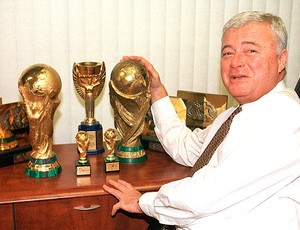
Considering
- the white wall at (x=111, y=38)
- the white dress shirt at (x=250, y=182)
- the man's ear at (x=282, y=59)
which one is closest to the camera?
the white dress shirt at (x=250, y=182)

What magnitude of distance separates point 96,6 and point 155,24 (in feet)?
0.97

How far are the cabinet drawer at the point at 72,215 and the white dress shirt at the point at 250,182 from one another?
0.14 meters

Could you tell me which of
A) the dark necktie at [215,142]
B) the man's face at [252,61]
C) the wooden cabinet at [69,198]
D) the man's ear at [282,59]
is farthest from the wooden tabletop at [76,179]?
the man's ear at [282,59]

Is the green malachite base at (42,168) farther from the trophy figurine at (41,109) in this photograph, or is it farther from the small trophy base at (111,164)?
the small trophy base at (111,164)

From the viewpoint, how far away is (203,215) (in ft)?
3.84

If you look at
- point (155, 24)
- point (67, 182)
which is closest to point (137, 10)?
point (155, 24)

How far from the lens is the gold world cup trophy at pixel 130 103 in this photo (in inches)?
56.1

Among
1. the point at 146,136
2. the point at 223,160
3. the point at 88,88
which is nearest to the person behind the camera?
the point at 223,160

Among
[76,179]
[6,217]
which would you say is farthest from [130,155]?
[6,217]

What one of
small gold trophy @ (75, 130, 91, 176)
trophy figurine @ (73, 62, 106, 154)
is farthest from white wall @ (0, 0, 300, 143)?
small gold trophy @ (75, 130, 91, 176)

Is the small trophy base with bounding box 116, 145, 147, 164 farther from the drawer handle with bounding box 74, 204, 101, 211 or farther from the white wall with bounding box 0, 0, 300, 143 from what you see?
the white wall with bounding box 0, 0, 300, 143

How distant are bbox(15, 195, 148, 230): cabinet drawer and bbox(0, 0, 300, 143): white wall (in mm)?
678

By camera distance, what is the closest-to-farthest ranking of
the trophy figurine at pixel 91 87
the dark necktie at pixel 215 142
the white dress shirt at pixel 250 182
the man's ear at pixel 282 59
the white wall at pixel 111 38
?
the white dress shirt at pixel 250 182 < the man's ear at pixel 282 59 < the dark necktie at pixel 215 142 < the trophy figurine at pixel 91 87 < the white wall at pixel 111 38

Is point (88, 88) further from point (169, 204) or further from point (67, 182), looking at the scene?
point (169, 204)
